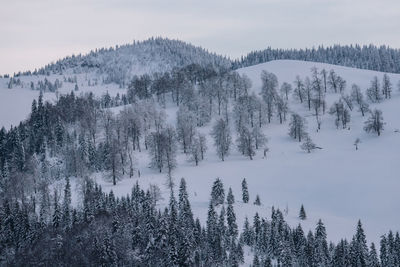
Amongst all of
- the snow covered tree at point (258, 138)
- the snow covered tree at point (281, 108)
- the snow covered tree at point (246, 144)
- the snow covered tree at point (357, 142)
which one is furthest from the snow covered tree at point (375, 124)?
the snow covered tree at point (246, 144)

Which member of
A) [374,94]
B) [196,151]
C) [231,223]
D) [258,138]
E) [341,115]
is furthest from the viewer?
[374,94]

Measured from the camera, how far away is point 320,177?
3558 inches

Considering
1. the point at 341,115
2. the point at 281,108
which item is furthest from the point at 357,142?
the point at 281,108

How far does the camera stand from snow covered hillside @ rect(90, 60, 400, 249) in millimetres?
73812

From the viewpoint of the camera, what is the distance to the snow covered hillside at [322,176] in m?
73.8

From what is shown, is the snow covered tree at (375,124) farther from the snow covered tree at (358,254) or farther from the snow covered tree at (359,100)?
the snow covered tree at (358,254)

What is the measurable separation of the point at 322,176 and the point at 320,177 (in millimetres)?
595

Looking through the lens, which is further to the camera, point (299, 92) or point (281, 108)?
point (299, 92)

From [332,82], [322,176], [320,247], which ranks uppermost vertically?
[332,82]

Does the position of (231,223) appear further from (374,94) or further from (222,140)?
(374,94)

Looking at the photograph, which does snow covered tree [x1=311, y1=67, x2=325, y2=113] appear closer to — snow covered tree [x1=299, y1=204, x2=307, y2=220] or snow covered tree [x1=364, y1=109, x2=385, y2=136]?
snow covered tree [x1=364, y1=109, x2=385, y2=136]

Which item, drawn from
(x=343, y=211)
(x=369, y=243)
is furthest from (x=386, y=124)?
(x=369, y=243)

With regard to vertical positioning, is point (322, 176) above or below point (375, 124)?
below

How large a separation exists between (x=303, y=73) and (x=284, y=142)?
65.1 metres
